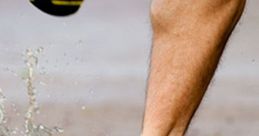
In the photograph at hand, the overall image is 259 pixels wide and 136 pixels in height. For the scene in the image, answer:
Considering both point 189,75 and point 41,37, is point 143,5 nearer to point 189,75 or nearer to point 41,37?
point 41,37

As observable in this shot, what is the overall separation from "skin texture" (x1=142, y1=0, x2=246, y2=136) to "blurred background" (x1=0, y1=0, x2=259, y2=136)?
1.84m

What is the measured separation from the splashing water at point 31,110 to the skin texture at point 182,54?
62.3 inches

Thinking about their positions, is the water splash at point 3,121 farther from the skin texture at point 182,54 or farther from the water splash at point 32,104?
the skin texture at point 182,54

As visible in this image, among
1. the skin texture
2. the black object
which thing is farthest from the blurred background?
the skin texture

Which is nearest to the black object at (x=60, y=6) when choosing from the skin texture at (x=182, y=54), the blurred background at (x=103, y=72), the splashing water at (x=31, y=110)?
the skin texture at (x=182, y=54)

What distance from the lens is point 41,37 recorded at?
18.0 ft

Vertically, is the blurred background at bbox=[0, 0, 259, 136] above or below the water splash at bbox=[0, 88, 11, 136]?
below

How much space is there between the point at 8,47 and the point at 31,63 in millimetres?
342

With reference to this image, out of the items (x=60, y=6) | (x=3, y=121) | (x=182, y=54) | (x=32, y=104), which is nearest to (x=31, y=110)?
(x=32, y=104)

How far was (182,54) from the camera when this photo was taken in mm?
2492

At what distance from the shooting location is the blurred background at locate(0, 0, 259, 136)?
4.51 m

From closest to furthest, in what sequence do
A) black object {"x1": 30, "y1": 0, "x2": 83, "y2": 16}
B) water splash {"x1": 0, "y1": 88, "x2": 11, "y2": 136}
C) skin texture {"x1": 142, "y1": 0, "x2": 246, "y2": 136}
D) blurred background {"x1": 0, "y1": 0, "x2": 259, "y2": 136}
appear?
skin texture {"x1": 142, "y1": 0, "x2": 246, "y2": 136} < black object {"x1": 30, "y1": 0, "x2": 83, "y2": 16} < water splash {"x1": 0, "y1": 88, "x2": 11, "y2": 136} < blurred background {"x1": 0, "y1": 0, "x2": 259, "y2": 136}

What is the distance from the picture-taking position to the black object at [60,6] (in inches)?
105

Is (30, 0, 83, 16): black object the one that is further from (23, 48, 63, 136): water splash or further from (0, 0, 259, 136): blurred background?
(0, 0, 259, 136): blurred background
